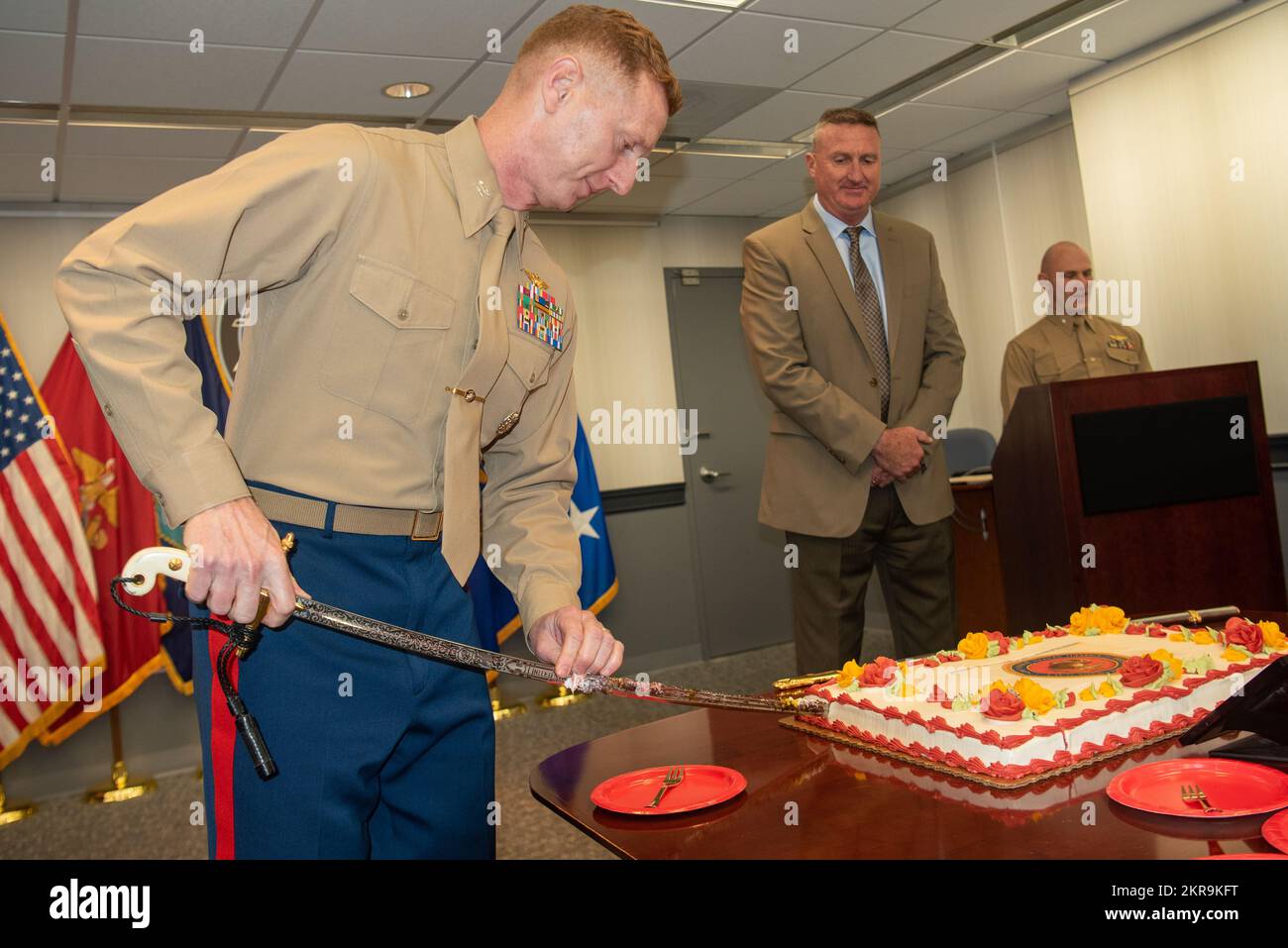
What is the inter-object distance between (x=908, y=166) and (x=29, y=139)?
14.4 ft

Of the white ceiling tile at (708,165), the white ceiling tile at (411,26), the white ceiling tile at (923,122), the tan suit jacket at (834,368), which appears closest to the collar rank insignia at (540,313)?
the tan suit jacket at (834,368)

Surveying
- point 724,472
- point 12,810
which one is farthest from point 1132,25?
point 12,810

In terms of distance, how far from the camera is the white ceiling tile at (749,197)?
6.09 meters

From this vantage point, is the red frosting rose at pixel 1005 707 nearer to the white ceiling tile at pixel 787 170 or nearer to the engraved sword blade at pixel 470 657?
the engraved sword blade at pixel 470 657

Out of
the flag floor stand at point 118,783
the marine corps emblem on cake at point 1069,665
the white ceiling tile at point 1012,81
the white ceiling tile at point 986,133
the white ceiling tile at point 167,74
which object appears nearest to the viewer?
the marine corps emblem on cake at point 1069,665

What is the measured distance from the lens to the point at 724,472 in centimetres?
667

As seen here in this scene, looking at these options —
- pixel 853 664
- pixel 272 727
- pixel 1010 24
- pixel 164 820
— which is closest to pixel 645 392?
pixel 1010 24

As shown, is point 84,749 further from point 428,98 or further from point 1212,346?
point 1212,346

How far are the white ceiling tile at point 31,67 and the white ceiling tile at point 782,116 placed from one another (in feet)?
9.02

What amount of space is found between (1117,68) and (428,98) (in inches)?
118

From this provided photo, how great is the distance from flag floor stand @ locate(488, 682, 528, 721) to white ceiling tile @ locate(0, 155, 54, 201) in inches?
121

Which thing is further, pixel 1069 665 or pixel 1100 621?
pixel 1100 621

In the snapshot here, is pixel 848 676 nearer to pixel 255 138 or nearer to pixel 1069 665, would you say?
pixel 1069 665

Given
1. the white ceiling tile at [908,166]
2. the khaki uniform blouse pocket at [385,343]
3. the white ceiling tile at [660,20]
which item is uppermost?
the white ceiling tile at [908,166]
